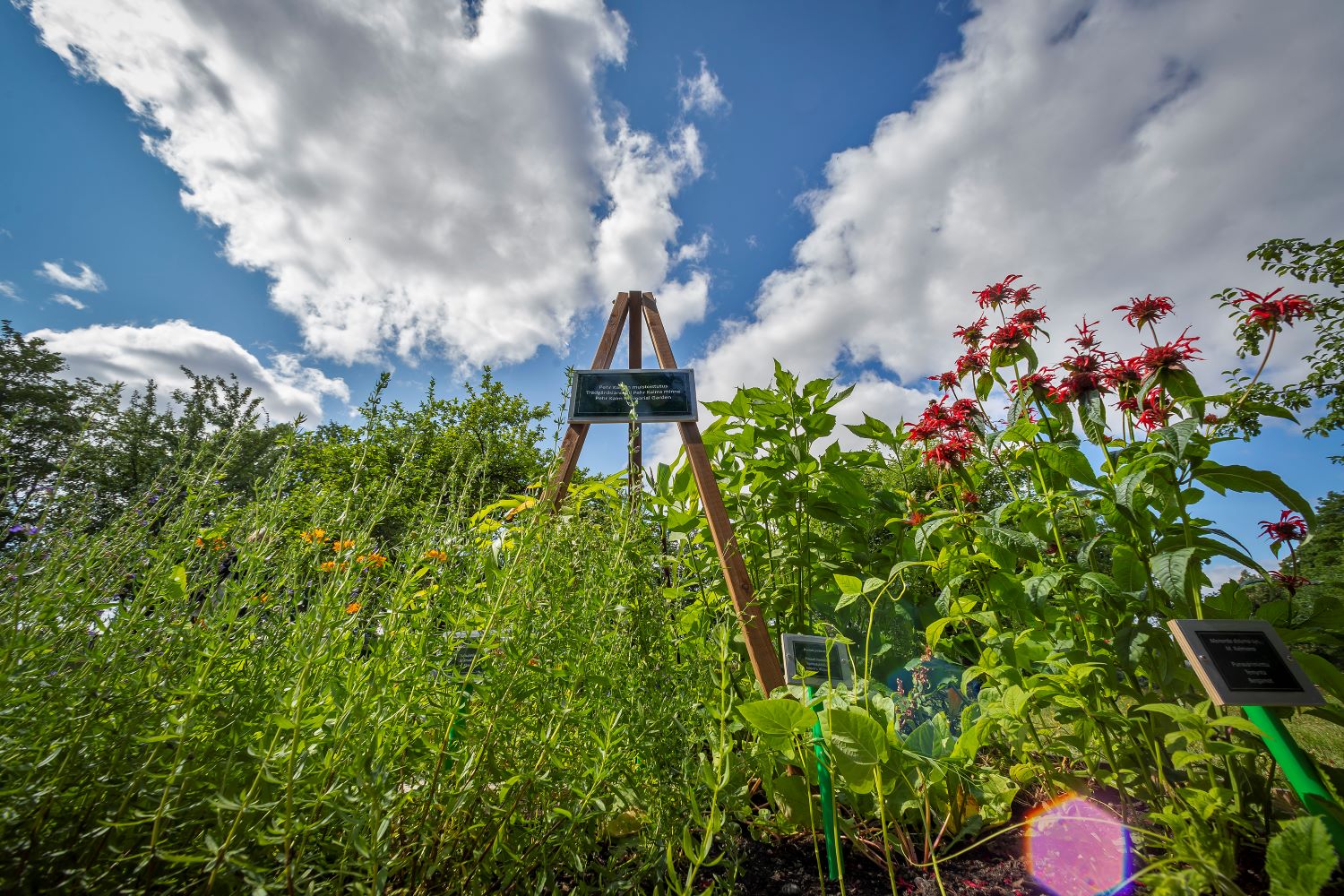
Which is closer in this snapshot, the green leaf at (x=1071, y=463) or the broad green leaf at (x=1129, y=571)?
the broad green leaf at (x=1129, y=571)

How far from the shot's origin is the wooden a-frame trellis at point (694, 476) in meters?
1.54

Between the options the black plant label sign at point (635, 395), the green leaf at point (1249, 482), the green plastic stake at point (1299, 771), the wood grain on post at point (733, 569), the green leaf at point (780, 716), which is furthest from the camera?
the black plant label sign at point (635, 395)

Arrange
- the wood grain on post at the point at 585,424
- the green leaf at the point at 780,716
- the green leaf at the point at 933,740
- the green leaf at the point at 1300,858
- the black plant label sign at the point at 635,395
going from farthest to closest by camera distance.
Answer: the black plant label sign at the point at 635,395 < the wood grain on post at the point at 585,424 < the green leaf at the point at 933,740 < the green leaf at the point at 780,716 < the green leaf at the point at 1300,858

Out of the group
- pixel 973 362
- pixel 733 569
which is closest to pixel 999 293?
pixel 973 362

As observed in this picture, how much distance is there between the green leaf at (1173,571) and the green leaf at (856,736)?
631 millimetres

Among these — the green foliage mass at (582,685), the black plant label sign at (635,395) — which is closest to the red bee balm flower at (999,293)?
the green foliage mass at (582,685)

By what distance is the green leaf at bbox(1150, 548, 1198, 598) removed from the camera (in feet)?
3.11

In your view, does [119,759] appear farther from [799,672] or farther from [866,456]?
[866,456]

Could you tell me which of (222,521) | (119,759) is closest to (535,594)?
→ (119,759)

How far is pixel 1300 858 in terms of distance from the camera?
71 centimetres

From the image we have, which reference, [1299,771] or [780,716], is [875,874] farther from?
[1299,771]

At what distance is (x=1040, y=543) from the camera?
4.09 ft

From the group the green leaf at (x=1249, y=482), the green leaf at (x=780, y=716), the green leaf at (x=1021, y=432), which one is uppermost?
the green leaf at (x=1021, y=432)

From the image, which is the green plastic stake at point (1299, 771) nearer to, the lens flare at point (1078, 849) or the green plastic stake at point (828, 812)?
the lens flare at point (1078, 849)
